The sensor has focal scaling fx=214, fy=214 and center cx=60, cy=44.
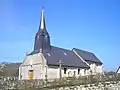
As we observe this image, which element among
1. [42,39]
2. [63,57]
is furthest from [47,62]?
[42,39]

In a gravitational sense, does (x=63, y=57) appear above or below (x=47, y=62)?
above

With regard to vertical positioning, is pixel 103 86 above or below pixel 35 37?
below

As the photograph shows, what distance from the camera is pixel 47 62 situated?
35125mm

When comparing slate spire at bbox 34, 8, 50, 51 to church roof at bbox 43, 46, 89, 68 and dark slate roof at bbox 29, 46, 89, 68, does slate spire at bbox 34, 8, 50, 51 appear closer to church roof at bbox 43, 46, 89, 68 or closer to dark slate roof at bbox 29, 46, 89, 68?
dark slate roof at bbox 29, 46, 89, 68

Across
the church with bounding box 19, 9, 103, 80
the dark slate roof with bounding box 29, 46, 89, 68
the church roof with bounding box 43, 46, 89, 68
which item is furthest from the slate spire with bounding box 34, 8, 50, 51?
the church roof with bounding box 43, 46, 89, 68

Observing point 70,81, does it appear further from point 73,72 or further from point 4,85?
point 73,72

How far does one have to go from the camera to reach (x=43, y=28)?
40.2 meters

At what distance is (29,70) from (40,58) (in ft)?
12.5

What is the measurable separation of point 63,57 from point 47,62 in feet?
16.4

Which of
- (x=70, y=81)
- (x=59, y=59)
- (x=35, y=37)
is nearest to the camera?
(x=70, y=81)

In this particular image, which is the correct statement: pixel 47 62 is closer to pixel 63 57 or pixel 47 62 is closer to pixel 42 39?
pixel 63 57

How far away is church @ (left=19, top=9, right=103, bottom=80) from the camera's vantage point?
35.8 metres

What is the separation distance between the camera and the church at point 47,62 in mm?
35781

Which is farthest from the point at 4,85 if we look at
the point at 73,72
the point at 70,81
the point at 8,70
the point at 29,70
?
the point at 8,70
